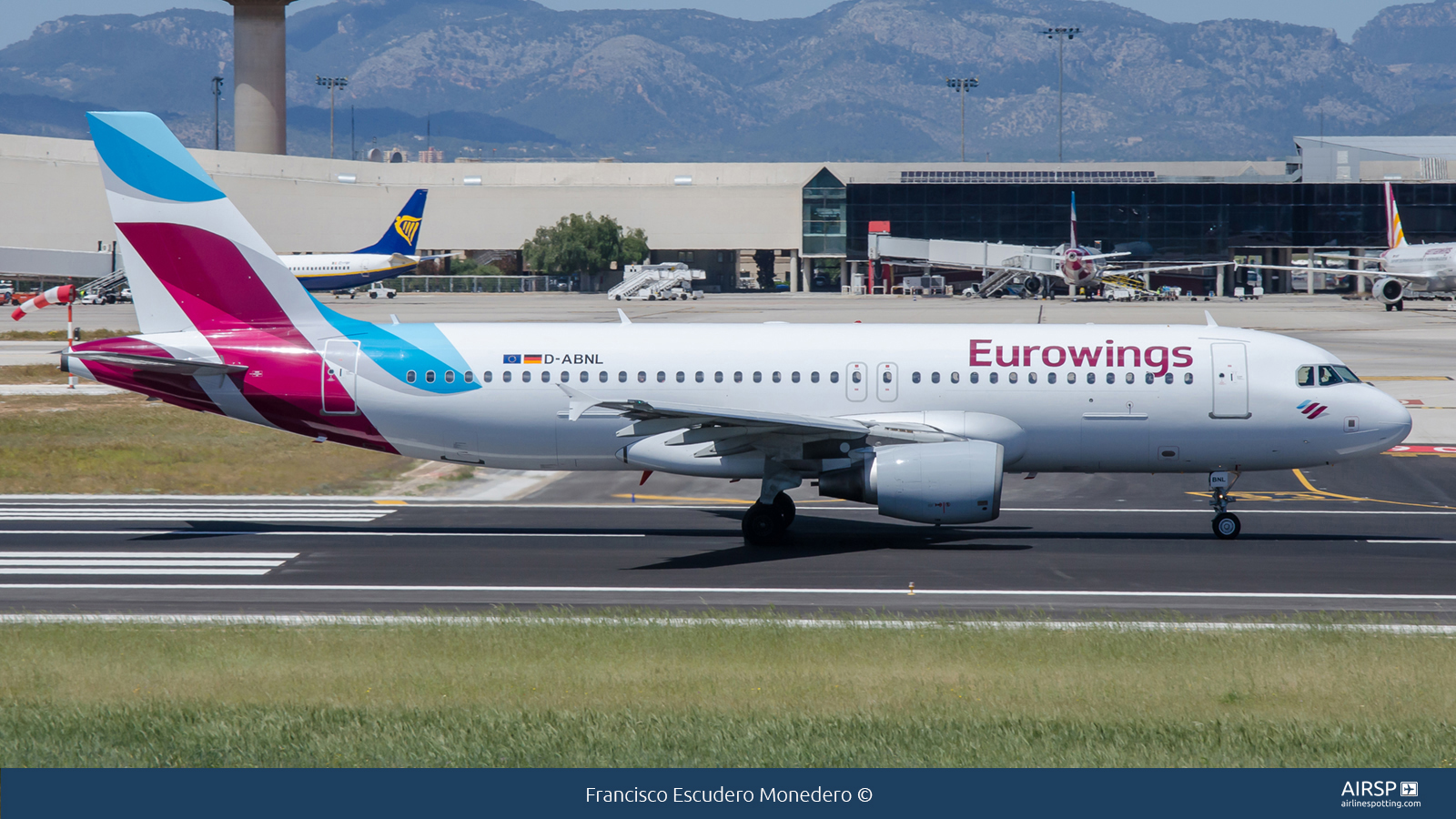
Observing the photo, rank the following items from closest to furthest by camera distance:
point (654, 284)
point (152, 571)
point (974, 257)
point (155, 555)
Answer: point (152, 571)
point (155, 555)
point (654, 284)
point (974, 257)

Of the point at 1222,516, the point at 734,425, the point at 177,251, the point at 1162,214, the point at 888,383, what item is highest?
the point at 1162,214

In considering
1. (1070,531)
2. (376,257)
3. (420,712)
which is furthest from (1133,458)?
(376,257)

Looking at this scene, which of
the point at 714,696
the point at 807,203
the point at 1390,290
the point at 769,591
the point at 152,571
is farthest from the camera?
the point at 807,203

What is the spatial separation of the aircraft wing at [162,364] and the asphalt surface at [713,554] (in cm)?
335

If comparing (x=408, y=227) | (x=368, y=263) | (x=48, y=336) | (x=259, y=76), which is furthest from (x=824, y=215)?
(x=48, y=336)

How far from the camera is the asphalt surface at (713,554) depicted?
794 inches

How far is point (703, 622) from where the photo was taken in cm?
1777

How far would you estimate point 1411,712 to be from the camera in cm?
1296

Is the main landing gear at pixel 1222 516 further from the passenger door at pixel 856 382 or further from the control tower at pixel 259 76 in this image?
the control tower at pixel 259 76

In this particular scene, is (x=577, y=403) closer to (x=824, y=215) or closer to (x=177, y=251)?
(x=177, y=251)

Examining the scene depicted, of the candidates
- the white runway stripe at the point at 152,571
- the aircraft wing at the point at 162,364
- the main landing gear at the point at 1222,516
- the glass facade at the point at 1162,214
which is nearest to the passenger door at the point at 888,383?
the main landing gear at the point at 1222,516

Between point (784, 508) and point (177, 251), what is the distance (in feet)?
42.9

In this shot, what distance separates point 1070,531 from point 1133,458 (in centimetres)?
252

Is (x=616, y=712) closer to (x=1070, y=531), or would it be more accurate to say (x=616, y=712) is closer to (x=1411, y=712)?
(x=1411, y=712)
